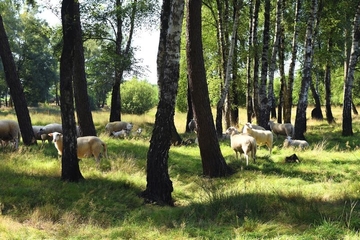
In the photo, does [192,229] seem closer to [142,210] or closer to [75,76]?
[142,210]

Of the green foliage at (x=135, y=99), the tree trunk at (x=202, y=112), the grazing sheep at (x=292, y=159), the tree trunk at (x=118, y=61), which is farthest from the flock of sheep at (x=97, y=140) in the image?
the green foliage at (x=135, y=99)

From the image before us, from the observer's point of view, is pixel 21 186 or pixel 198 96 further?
pixel 198 96

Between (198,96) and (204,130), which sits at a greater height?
(198,96)

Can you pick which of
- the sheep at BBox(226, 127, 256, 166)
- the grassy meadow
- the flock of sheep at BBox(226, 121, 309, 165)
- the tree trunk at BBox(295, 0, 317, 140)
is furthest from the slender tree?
the sheep at BBox(226, 127, 256, 166)

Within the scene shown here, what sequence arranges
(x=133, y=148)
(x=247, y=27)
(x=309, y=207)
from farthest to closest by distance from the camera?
(x=247, y=27)
(x=133, y=148)
(x=309, y=207)

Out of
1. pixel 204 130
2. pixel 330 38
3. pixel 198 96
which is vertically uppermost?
pixel 330 38

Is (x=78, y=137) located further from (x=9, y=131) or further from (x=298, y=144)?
(x=298, y=144)

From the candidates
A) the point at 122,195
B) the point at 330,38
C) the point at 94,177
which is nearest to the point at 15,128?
the point at 94,177

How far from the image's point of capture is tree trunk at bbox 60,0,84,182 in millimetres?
8617

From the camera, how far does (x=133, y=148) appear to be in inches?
546

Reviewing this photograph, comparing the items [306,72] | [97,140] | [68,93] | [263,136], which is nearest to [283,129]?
[306,72]

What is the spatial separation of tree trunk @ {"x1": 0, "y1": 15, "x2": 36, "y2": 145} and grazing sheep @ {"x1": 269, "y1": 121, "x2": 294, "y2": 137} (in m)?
12.9

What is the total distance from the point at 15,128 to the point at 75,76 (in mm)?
2850

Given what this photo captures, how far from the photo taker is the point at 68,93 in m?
8.69
